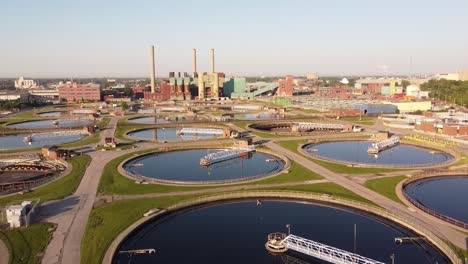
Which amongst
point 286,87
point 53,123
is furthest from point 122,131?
point 286,87

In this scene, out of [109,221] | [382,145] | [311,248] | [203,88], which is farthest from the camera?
[203,88]

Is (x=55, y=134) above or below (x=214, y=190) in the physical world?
above

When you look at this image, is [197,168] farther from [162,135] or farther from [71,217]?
[162,135]

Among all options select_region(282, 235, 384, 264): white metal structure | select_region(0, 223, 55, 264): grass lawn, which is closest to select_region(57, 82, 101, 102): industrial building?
select_region(0, 223, 55, 264): grass lawn

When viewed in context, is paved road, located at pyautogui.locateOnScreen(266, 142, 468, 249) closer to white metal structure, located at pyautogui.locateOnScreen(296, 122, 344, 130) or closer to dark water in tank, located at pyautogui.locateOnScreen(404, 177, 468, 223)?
dark water in tank, located at pyautogui.locateOnScreen(404, 177, 468, 223)

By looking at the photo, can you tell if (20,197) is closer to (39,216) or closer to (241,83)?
(39,216)

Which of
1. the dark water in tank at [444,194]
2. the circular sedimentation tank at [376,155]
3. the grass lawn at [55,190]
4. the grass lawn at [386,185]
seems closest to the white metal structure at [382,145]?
the circular sedimentation tank at [376,155]
